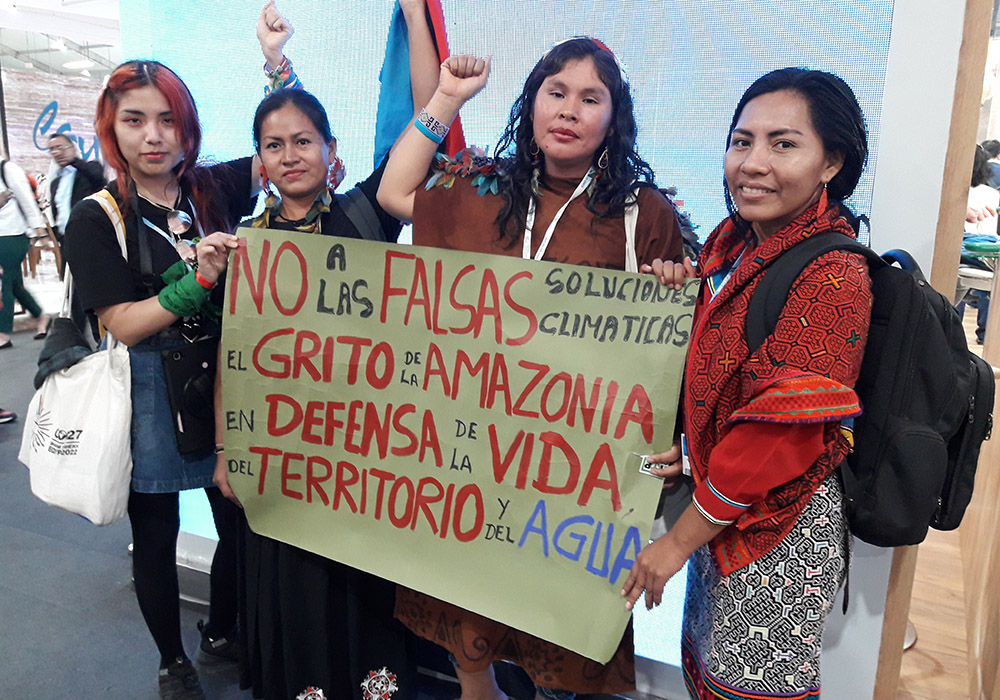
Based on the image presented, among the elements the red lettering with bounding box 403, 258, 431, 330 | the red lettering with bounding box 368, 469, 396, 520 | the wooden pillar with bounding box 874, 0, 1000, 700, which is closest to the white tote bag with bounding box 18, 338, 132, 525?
the red lettering with bounding box 368, 469, 396, 520

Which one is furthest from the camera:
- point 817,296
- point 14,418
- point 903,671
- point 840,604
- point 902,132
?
point 14,418

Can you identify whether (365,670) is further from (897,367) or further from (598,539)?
(897,367)

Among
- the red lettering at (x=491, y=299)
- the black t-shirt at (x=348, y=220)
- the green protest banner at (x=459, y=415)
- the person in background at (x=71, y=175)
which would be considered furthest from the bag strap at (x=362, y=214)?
the person in background at (x=71, y=175)

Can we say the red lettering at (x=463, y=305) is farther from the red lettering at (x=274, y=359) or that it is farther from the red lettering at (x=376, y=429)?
the red lettering at (x=274, y=359)

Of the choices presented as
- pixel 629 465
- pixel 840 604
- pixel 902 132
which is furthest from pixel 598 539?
pixel 902 132

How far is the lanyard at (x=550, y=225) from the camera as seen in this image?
1.26 metres

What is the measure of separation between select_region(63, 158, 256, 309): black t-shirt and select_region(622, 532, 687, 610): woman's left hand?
1.13 m

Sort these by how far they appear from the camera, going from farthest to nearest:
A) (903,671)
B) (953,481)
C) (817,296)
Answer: (903,671) → (953,481) → (817,296)

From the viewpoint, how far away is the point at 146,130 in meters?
1.46

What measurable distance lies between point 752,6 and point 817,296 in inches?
28.2

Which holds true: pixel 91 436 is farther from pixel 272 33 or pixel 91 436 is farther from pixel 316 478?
pixel 272 33

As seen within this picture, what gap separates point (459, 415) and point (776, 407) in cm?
57

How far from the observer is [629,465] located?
3.82 feet

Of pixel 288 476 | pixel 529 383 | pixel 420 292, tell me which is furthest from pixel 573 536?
pixel 288 476
